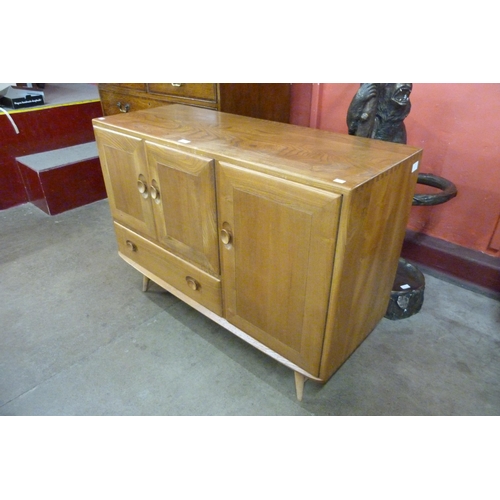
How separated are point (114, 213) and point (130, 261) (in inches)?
8.6

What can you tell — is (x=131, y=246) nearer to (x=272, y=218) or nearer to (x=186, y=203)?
(x=186, y=203)

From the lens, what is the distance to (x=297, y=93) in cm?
201

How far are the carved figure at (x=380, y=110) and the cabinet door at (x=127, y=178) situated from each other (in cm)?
76

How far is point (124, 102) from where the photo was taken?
7.13ft

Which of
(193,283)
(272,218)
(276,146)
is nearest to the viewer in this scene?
(272,218)

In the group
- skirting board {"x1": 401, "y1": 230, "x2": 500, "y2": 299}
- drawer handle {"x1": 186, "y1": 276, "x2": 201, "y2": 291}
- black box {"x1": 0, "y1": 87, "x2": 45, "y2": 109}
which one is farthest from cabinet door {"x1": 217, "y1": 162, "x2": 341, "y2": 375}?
black box {"x1": 0, "y1": 87, "x2": 45, "y2": 109}

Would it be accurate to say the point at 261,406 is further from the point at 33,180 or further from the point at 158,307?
the point at 33,180

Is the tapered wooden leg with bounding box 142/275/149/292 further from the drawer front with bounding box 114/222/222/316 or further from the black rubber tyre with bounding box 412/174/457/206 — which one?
the black rubber tyre with bounding box 412/174/457/206

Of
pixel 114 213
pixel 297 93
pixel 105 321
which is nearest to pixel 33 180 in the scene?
pixel 114 213

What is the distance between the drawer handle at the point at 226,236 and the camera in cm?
112

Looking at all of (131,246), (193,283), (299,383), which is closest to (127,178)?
(131,246)

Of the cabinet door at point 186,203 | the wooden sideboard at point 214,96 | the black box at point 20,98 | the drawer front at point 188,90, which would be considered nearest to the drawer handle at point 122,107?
the wooden sideboard at point 214,96

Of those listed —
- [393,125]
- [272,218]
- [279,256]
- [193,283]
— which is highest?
[393,125]

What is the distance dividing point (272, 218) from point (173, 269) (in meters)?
0.59
